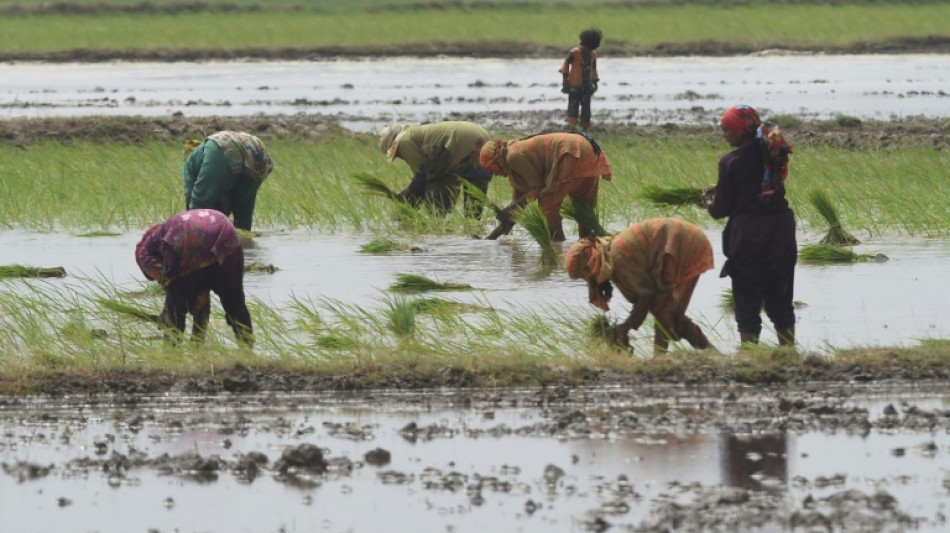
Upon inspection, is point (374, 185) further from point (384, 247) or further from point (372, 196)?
point (384, 247)

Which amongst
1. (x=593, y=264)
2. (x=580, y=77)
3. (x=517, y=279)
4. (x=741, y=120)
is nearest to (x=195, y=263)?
(x=593, y=264)

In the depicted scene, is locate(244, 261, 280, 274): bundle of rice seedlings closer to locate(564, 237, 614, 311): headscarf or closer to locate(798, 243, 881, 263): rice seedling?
locate(798, 243, 881, 263): rice seedling

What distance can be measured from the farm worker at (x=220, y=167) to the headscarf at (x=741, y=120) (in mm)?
4414

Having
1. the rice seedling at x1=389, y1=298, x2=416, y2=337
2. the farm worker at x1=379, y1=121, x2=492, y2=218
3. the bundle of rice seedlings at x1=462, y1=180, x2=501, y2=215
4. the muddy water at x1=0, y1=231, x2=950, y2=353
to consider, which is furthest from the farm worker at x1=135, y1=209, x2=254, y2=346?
the farm worker at x1=379, y1=121, x2=492, y2=218

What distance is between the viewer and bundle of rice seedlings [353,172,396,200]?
13.9m

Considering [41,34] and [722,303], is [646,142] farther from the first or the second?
[41,34]

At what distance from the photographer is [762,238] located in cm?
822

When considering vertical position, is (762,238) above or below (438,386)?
above

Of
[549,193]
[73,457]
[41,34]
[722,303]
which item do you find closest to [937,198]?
[549,193]

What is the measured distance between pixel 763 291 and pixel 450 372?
1.59 meters

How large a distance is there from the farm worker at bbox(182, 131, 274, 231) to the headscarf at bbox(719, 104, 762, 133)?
4.41m

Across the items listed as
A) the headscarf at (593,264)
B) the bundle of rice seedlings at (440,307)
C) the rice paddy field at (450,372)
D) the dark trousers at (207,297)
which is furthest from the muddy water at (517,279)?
the dark trousers at (207,297)

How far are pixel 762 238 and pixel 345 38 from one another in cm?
3565

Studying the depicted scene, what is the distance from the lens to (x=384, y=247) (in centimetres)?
1255
